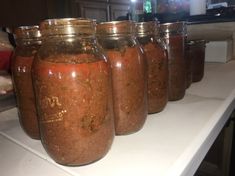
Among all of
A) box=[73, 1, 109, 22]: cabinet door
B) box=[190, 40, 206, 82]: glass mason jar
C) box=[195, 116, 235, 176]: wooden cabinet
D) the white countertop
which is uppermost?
box=[73, 1, 109, 22]: cabinet door

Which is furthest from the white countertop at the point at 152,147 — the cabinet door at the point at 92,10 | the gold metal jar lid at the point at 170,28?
the cabinet door at the point at 92,10

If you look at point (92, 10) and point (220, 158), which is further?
point (92, 10)

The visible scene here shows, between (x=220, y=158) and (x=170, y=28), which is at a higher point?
(x=170, y=28)

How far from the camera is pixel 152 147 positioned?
0.41 m

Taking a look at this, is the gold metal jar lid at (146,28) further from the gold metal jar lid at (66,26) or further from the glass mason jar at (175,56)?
the gold metal jar lid at (66,26)

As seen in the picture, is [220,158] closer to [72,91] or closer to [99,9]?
[72,91]

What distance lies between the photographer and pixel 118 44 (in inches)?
16.9

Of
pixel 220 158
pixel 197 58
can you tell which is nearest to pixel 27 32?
pixel 197 58

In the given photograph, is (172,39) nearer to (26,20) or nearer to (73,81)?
(73,81)

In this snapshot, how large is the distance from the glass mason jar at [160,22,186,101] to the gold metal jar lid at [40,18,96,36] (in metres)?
0.31

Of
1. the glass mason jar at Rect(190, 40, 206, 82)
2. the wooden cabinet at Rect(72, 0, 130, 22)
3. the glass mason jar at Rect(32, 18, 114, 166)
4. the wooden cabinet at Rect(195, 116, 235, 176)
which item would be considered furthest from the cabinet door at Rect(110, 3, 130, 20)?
the glass mason jar at Rect(32, 18, 114, 166)

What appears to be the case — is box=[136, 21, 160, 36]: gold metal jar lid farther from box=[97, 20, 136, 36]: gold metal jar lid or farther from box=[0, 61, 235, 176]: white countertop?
box=[0, 61, 235, 176]: white countertop

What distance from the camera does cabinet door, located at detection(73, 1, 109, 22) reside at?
1683mm

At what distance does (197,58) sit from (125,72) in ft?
1.66
